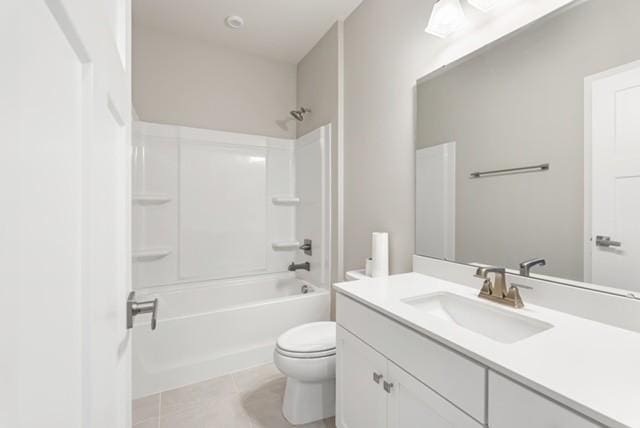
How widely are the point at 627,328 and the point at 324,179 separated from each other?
1.94 meters

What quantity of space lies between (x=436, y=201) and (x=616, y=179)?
2.32 ft

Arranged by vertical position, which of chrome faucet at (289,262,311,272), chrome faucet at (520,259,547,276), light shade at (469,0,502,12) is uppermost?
light shade at (469,0,502,12)

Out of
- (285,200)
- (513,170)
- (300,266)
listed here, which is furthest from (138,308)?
(285,200)

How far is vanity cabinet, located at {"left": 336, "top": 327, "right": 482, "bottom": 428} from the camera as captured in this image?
2.81 feet

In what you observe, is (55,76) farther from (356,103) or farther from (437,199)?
(356,103)

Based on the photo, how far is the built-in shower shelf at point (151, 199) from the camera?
7.66ft

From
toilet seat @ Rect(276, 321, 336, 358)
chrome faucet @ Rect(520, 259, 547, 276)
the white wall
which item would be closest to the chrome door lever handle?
chrome faucet @ Rect(520, 259, 547, 276)

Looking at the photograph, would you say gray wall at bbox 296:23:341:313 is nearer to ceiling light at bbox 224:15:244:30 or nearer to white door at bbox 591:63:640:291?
ceiling light at bbox 224:15:244:30

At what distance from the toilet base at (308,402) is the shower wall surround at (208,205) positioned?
140 cm

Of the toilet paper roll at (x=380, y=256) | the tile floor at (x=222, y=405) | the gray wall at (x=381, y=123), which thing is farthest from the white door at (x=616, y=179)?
the tile floor at (x=222, y=405)

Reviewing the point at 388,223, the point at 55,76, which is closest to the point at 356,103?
the point at 388,223

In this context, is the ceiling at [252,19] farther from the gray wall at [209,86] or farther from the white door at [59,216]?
the white door at [59,216]

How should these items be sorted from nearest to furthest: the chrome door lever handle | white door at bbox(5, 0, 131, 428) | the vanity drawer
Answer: white door at bbox(5, 0, 131, 428), the vanity drawer, the chrome door lever handle

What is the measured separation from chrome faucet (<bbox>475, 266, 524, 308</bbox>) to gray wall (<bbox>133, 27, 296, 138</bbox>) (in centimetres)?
242
